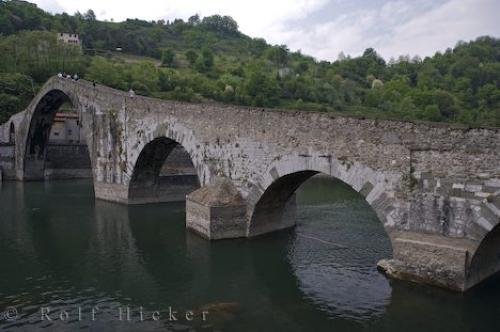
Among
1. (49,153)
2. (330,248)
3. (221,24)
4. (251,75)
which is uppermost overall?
(221,24)

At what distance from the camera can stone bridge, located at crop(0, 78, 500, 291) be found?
38.5 feet

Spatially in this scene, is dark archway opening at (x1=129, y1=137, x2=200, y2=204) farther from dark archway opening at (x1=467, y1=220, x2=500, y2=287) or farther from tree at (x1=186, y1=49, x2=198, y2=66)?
tree at (x1=186, y1=49, x2=198, y2=66)

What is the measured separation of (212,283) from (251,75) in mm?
59463

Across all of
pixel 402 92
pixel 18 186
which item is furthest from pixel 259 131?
pixel 402 92

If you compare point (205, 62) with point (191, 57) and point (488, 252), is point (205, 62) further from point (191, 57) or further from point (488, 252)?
point (488, 252)

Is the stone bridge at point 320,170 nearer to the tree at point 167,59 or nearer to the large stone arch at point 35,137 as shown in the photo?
the large stone arch at point 35,137

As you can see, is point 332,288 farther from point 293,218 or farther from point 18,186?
point 18,186

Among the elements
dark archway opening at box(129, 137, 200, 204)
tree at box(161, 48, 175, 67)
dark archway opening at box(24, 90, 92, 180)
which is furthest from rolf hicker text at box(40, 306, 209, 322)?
tree at box(161, 48, 175, 67)

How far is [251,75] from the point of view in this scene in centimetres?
7112

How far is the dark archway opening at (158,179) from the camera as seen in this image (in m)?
25.6

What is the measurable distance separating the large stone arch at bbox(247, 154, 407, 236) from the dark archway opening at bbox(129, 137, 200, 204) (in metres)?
8.20

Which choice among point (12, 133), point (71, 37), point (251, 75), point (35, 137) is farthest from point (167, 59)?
point (35, 137)

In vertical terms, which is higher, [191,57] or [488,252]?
[191,57]

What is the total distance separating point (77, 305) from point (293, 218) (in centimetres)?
1020
